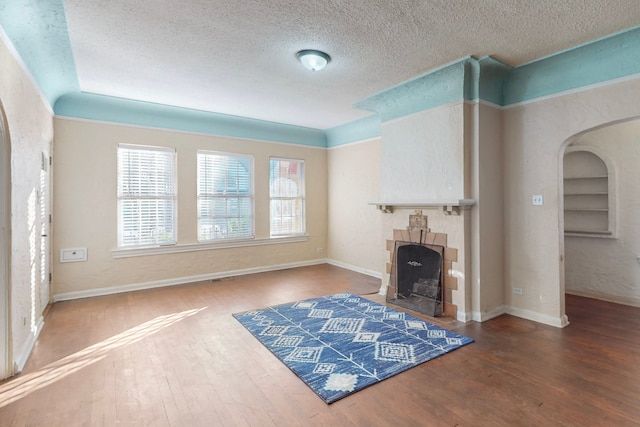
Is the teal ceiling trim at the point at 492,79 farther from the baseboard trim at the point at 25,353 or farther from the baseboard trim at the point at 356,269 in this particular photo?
the baseboard trim at the point at 25,353

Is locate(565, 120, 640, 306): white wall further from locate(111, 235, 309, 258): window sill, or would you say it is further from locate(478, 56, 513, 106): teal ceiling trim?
locate(111, 235, 309, 258): window sill

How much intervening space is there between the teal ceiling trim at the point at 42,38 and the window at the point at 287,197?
10.9ft

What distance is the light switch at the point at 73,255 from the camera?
4.33m

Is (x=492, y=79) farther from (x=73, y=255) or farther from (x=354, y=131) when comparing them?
(x=73, y=255)

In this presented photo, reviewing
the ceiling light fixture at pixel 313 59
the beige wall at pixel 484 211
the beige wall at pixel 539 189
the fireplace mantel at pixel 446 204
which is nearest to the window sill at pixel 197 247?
the fireplace mantel at pixel 446 204

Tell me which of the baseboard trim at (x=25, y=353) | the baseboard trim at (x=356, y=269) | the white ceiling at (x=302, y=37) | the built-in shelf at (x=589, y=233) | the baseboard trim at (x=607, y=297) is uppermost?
the white ceiling at (x=302, y=37)

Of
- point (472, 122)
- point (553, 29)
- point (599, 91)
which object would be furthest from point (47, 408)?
point (599, 91)

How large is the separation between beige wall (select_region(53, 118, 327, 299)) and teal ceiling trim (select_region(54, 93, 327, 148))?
0.12 meters

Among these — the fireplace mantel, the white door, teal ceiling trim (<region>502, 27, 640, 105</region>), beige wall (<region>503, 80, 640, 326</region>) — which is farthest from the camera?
the white door

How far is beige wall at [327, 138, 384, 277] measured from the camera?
18.5 ft

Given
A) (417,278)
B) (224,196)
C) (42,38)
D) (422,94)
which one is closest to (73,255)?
(224,196)

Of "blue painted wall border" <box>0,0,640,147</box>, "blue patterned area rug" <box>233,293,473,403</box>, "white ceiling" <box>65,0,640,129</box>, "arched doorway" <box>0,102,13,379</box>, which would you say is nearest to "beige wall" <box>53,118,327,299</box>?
"blue painted wall border" <box>0,0,640,147</box>

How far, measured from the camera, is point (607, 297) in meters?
4.11

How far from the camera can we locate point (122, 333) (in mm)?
3244
